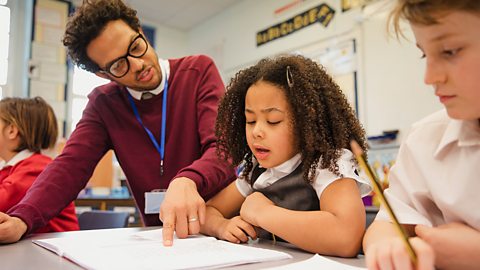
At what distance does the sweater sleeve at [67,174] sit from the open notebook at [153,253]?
0.18 meters

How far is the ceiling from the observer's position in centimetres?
496

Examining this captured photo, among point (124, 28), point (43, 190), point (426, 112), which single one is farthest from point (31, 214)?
point (426, 112)

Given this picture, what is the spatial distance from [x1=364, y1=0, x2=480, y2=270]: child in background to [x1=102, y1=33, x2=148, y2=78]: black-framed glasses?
32.3 inches

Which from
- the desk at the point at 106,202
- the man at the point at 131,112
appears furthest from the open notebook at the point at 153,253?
the desk at the point at 106,202

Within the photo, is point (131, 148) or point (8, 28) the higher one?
point (8, 28)

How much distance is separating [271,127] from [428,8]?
0.45 metres

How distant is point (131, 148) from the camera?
1321 mm

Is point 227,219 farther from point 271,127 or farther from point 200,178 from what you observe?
point 271,127

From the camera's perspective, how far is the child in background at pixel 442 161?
522mm

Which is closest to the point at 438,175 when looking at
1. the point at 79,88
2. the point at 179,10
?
the point at 79,88

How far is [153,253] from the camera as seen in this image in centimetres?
73

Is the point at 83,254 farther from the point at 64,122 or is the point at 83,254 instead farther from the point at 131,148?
the point at 64,122

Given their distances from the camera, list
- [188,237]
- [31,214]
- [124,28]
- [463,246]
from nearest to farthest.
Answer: [463,246], [188,237], [31,214], [124,28]

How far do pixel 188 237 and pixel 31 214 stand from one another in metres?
0.43
